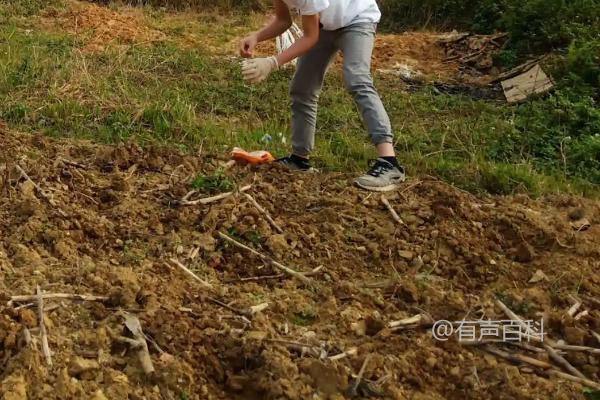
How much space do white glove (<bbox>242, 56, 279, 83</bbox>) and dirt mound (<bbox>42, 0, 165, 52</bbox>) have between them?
4.51 metres

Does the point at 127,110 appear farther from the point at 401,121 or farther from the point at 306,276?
the point at 306,276

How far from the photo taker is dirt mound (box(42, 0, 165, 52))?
8.23 meters

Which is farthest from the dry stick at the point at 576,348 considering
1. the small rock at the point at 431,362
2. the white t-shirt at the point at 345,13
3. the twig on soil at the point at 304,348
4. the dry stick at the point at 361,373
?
the white t-shirt at the point at 345,13

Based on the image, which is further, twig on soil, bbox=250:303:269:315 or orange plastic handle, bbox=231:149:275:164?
orange plastic handle, bbox=231:149:275:164

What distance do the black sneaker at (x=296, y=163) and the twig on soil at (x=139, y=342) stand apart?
1.89 meters

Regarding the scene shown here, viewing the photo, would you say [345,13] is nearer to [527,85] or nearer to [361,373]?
[361,373]

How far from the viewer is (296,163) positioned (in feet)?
14.0

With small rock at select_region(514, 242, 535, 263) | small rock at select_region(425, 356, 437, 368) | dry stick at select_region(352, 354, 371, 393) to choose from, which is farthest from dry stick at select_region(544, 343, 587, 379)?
small rock at select_region(514, 242, 535, 263)

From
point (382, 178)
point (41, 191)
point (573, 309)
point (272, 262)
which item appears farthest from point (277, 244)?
point (573, 309)

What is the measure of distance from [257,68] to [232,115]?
2.35 m

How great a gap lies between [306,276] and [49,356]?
1144 millimetres

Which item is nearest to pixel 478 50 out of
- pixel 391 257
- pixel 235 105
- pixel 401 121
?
pixel 401 121

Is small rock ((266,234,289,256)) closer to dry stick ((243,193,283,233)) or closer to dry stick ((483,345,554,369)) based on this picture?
dry stick ((243,193,283,233))

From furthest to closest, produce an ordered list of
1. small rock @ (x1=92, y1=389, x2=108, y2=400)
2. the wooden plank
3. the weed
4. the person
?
the wooden plank → the person → the weed → small rock @ (x1=92, y1=389, x2=108, y2=400)
